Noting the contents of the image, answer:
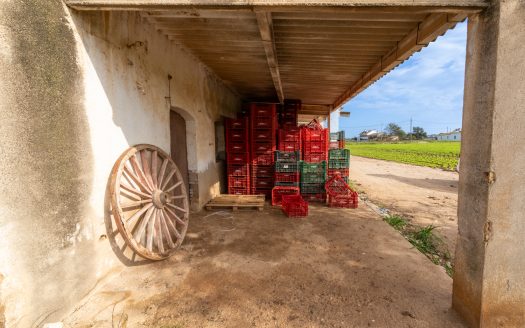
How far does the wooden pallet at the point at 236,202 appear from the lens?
6.93 metres

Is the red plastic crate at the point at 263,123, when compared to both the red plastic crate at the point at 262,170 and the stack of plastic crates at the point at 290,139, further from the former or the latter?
the red plastic crate at the point at 262,170

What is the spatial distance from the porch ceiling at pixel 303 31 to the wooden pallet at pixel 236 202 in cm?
358

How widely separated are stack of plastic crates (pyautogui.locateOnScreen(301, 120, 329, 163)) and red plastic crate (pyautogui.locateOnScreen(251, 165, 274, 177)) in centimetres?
140

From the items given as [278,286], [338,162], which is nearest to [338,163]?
[338,162]

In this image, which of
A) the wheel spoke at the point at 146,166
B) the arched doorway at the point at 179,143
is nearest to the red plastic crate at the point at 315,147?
the arched doorway at the point at 179,143

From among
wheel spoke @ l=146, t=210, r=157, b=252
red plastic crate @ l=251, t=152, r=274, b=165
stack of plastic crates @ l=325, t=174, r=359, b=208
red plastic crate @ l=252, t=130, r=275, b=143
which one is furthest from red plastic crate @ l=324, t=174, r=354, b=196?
wheel spoke @ l=146, t=210, r=157, b=252

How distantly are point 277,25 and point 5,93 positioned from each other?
146 inches

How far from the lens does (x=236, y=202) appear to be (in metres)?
7.16

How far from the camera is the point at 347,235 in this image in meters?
5.17

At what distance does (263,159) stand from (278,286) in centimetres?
529

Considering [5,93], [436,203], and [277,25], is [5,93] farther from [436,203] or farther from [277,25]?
[436,203]

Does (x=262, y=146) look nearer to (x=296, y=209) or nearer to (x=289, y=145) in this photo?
(x=289, y=145)

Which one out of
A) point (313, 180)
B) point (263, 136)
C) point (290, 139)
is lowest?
point (313, 180)

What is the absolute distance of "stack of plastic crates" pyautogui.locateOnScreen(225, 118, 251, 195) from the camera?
8.18 meters
